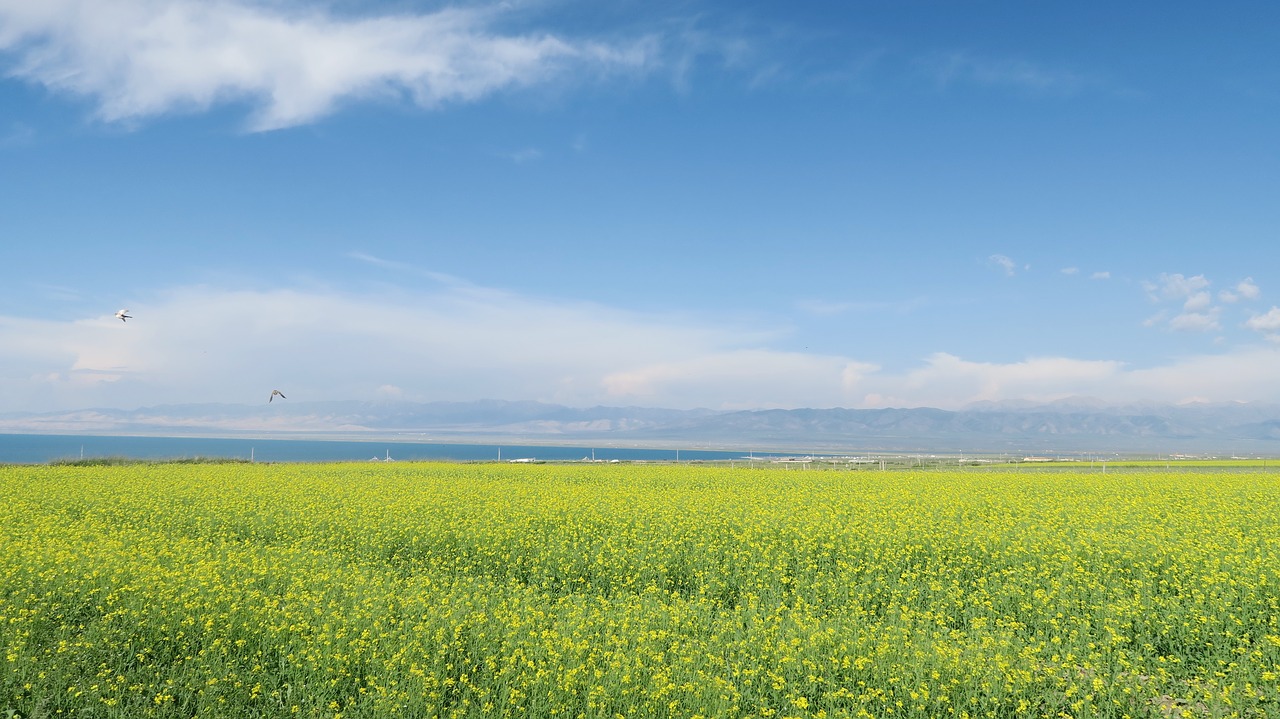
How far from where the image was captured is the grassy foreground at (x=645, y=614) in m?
7.59

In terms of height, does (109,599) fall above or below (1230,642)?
above

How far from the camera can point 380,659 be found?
26.6 feet

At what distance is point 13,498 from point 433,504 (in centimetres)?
1316

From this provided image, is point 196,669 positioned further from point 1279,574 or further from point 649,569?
point 1279,574

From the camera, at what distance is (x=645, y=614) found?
9742mm

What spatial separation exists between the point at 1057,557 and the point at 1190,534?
4041 mm

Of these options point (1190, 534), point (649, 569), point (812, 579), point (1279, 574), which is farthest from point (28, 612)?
point (1190, 534)

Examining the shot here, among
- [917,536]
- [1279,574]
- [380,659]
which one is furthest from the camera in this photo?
[917,536]

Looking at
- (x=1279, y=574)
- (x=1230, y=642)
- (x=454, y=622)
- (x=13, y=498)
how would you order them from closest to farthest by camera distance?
1. (x=454, y=622)
2. (x=1230, y=642)
3. (x=1279, y=574)
4. (x=13, y=498)

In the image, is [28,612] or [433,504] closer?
[28,612]

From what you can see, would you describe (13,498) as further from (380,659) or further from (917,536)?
(917,536)

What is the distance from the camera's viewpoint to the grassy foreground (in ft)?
24.9

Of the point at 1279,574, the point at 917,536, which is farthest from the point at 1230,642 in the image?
the point at 917,536

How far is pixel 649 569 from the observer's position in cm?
1297
